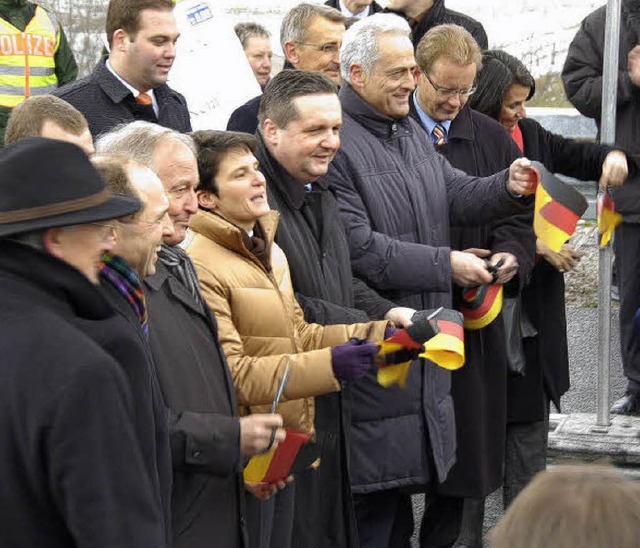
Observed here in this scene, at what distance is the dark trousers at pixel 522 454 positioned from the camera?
6.18 metres

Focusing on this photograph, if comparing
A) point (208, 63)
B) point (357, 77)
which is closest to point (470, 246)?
point (357, 77)

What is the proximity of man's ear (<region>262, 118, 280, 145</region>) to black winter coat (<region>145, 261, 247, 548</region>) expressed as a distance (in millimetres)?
1116

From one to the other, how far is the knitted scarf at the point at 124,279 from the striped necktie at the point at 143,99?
281cm

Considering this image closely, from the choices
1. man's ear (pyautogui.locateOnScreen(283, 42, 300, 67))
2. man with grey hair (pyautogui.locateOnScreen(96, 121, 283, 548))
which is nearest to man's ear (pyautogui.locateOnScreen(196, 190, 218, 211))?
man with grey hair (pyautogui.locateOnScreen(96, 121, 283, 548))

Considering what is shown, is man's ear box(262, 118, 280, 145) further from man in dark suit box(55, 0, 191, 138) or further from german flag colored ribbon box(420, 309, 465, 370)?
man in dark suit box(55, 0, 191, 138)

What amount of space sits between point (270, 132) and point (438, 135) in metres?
1.26

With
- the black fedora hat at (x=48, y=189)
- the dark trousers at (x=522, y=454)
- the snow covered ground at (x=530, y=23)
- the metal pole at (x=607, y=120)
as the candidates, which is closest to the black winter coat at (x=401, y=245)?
the dark trousers at (x=522, y=454)

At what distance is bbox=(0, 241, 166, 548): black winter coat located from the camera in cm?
276

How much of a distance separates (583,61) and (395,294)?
3.05 metres

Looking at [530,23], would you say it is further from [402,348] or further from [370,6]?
[402,348]

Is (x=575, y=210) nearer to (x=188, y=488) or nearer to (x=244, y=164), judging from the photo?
(x=244, y=164)

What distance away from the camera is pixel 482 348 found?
574 cm

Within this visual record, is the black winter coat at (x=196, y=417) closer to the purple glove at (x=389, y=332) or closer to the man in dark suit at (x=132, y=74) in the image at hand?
the purple glove at (x=389, y=332)

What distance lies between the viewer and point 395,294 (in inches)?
212
